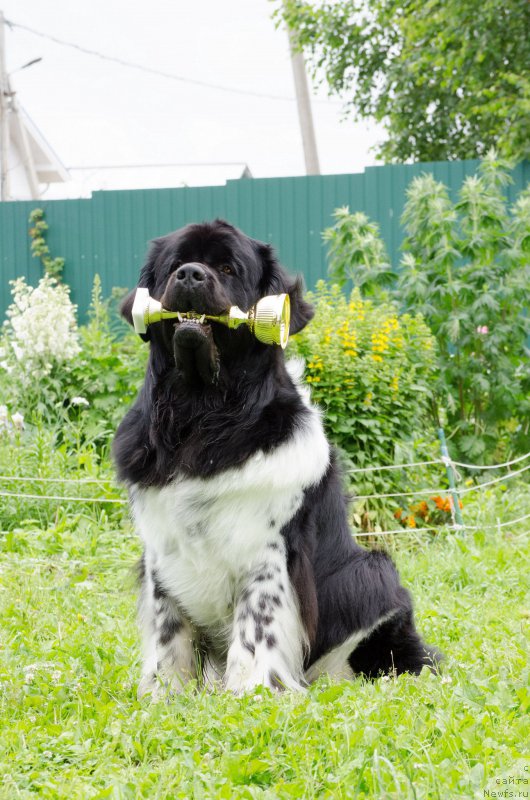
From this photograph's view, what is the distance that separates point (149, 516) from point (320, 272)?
8.29 metres

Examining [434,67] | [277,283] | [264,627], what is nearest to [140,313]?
[277,283]

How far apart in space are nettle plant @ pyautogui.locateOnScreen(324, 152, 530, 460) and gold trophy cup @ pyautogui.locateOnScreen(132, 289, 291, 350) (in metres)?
3.81

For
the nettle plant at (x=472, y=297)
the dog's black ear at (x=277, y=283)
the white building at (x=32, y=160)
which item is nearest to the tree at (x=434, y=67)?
the nettle plant at (x=472, y=297)

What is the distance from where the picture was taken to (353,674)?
3.33m

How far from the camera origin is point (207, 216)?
11344 mm

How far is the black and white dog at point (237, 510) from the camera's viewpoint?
3023mm

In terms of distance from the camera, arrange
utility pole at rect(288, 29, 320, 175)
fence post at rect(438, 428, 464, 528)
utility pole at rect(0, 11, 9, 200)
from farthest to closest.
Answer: utility pole at rect(0, 11, 9, 200) < utility pole at rect(288, 29, 320, 175) < fence post at rect(438, 428, 464, 528)

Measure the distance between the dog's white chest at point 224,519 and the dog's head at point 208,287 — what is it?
0.38m

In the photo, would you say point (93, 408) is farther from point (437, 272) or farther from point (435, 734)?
point (435, 734)

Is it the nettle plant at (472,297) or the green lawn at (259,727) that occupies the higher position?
the nettle plant at (472,297)

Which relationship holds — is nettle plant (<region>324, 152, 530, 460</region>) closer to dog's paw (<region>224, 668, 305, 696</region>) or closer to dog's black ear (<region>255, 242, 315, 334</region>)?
dog's black ear (<region>255, 242, 315, 334</region>)

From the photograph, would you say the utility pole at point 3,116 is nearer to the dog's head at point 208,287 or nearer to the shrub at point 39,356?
the shrub at point 39,356

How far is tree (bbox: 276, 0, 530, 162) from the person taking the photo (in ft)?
41.6

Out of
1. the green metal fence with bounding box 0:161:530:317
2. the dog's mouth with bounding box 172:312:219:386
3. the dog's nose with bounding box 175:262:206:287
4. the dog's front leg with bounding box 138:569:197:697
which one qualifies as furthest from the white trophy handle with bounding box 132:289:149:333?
the green metal fence with bounding box 0:161:530:317
